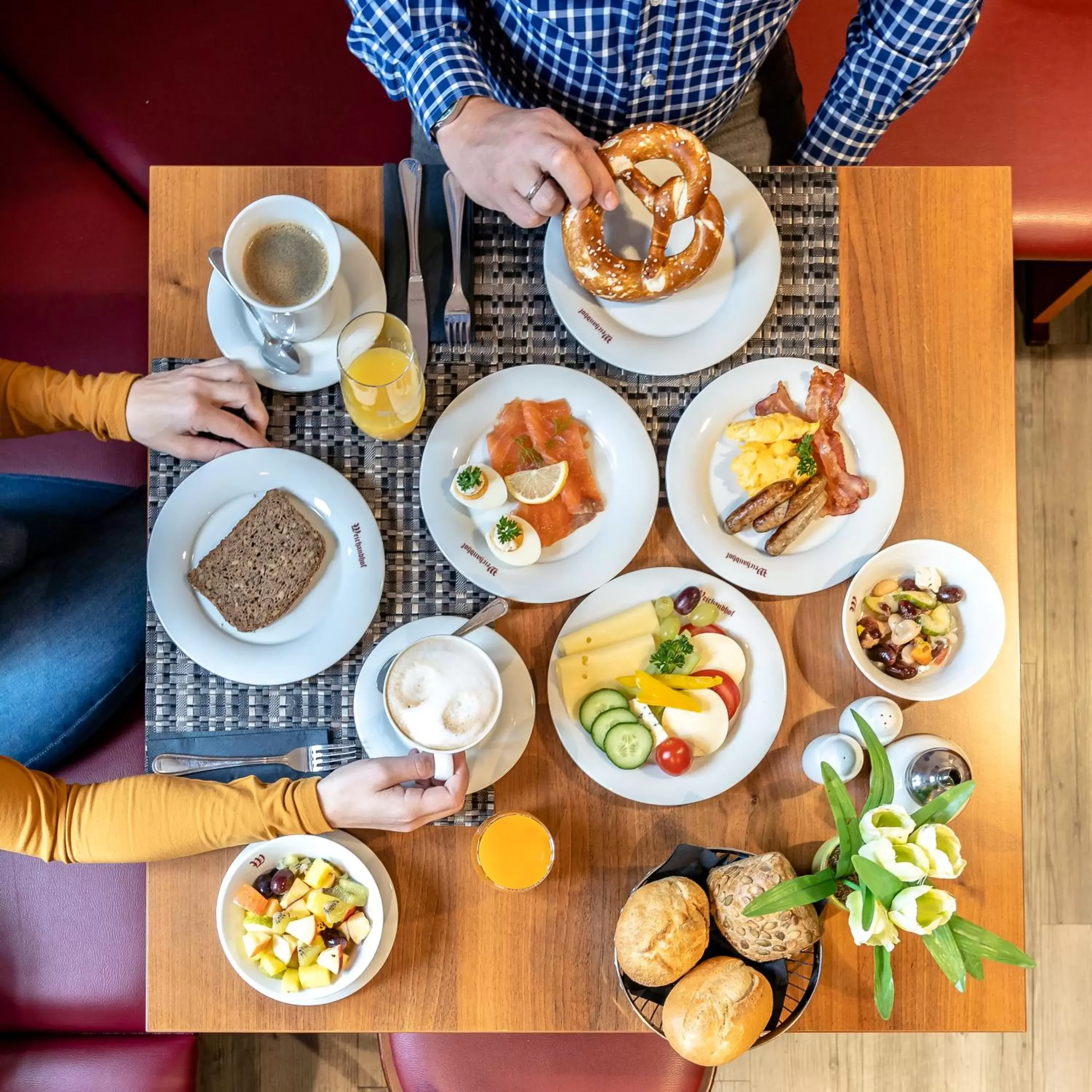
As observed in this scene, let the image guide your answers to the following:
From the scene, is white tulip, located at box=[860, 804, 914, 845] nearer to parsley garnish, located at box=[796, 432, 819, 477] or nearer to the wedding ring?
parsley garnish, located at box=[796, 432, 819, 477]

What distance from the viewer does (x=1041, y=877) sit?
251 centimetres

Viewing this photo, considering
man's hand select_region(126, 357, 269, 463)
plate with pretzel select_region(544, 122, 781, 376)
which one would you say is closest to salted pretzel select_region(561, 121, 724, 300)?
plate with pretzel select_region(544, 122, 781, 376)

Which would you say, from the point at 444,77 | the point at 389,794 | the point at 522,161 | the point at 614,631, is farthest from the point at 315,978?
the point at 444,77

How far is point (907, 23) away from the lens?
1444mm

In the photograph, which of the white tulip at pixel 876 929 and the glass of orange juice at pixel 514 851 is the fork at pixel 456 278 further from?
the white tulip at pixel 876 929

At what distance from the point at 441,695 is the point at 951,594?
0.83 metres

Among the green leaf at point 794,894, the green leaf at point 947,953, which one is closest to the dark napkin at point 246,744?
the green leaf at point 794,894

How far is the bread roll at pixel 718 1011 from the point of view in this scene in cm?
128

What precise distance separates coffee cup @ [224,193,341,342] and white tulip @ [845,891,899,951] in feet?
3.77

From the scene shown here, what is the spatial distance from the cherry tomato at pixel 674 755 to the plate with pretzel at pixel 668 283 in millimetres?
596

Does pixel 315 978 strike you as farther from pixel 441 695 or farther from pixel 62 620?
pixel 62 620

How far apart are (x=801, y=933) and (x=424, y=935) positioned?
0.59 meters

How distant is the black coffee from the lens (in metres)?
1.37

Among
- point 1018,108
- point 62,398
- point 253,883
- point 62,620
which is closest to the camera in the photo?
point 253,883
